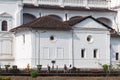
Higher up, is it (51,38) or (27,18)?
(27,18)

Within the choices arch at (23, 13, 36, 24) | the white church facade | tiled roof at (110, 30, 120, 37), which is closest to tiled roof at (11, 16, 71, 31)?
the white church facade

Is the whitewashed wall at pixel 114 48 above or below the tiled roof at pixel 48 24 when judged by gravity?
below

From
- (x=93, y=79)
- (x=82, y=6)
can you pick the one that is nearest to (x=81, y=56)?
(x=82, y=6)

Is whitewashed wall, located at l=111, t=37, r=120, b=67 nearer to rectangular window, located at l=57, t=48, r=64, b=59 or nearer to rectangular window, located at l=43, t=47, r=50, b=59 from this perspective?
rectangular window, located at l=57, t=48, r=64, b=59

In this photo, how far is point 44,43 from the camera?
73.9 meters

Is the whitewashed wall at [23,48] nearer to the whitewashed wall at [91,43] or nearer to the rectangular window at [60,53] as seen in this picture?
the rectangular window at [60,53]

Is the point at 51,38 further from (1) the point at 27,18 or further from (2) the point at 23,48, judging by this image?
(1) the point at 27,18

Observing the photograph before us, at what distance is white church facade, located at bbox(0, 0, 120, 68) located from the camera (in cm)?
7388

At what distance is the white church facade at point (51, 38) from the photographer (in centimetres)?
7388

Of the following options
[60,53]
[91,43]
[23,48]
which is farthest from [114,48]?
[23,48]

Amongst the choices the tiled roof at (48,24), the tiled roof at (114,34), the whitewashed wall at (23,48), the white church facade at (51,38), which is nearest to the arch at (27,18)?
the white church facade at (51,38)

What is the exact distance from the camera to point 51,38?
7444 centimetres

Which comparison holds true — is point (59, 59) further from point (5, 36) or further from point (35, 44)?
point (5, 36)

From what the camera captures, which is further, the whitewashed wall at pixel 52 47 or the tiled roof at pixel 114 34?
the tiled roof at pixel 114 34
